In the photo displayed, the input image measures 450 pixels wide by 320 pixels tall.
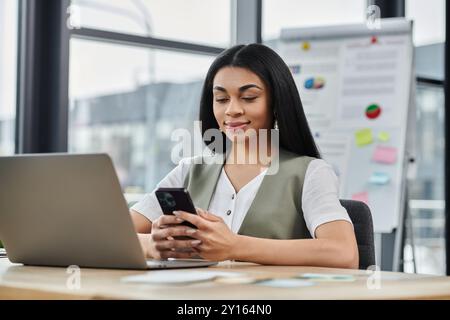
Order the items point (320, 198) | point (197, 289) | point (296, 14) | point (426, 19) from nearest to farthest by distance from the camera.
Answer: point (197, 289) < point (320, 198) < point (296, 14) < point (426, 19)

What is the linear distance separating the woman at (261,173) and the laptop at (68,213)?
25 cm

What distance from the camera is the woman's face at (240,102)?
177cm

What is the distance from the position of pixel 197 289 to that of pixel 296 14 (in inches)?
132

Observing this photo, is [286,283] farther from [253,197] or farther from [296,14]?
[296,14]

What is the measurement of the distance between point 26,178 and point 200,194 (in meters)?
0.68

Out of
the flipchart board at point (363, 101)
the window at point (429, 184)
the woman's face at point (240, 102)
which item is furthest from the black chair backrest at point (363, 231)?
the window at point (429, 184)

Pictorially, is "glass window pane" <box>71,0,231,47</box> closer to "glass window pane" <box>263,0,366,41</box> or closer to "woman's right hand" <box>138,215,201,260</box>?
"glass window pane" <box>263,0,366,41</box>

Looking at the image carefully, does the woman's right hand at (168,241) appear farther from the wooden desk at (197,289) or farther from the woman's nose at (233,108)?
the woman's nose at (233,108)

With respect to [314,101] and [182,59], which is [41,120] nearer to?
[182,59]

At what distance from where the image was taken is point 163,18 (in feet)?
12.1

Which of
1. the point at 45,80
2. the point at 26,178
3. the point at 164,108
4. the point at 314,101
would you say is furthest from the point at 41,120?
the point at 26,178

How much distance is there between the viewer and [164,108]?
3.84 m

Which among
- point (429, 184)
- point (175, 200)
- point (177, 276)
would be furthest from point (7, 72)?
point (429, 184)
